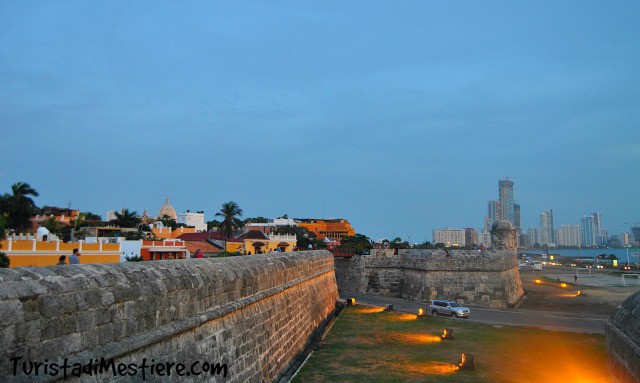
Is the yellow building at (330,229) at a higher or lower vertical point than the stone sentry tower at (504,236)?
higher

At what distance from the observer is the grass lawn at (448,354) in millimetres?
13289

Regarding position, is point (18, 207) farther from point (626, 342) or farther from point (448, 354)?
point (626, 342)

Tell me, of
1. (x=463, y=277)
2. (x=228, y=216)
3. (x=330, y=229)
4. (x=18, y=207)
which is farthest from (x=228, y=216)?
(x=330, y=229)

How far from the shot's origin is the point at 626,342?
8438 millimetres

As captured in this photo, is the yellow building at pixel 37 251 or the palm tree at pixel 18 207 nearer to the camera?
the yellow building at pixel 37 251

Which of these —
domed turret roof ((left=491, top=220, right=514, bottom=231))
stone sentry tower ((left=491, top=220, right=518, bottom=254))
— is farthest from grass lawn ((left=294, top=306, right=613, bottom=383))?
domed turret roof ((left=491, top=220, right=514, bottom=231))

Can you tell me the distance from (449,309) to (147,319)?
69.7 feet

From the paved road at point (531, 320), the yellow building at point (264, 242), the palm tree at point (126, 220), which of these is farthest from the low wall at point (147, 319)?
the palm tree at point (126, 220)

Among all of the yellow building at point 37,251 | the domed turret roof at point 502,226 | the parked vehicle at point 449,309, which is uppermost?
the domed turret roof at point 502,226

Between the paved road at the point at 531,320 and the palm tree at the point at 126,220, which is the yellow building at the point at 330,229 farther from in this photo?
the paved road at the point at 531,320

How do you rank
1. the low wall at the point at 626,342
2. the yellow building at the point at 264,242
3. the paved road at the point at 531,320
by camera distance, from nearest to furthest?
the low wall at the point at 626,342
the paved road at the point at 531,320
the yellow building at the point at 264,242

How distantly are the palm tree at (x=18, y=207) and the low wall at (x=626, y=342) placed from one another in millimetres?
42076

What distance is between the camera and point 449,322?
2283 centimetres

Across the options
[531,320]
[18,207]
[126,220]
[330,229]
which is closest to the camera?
[531,320]
